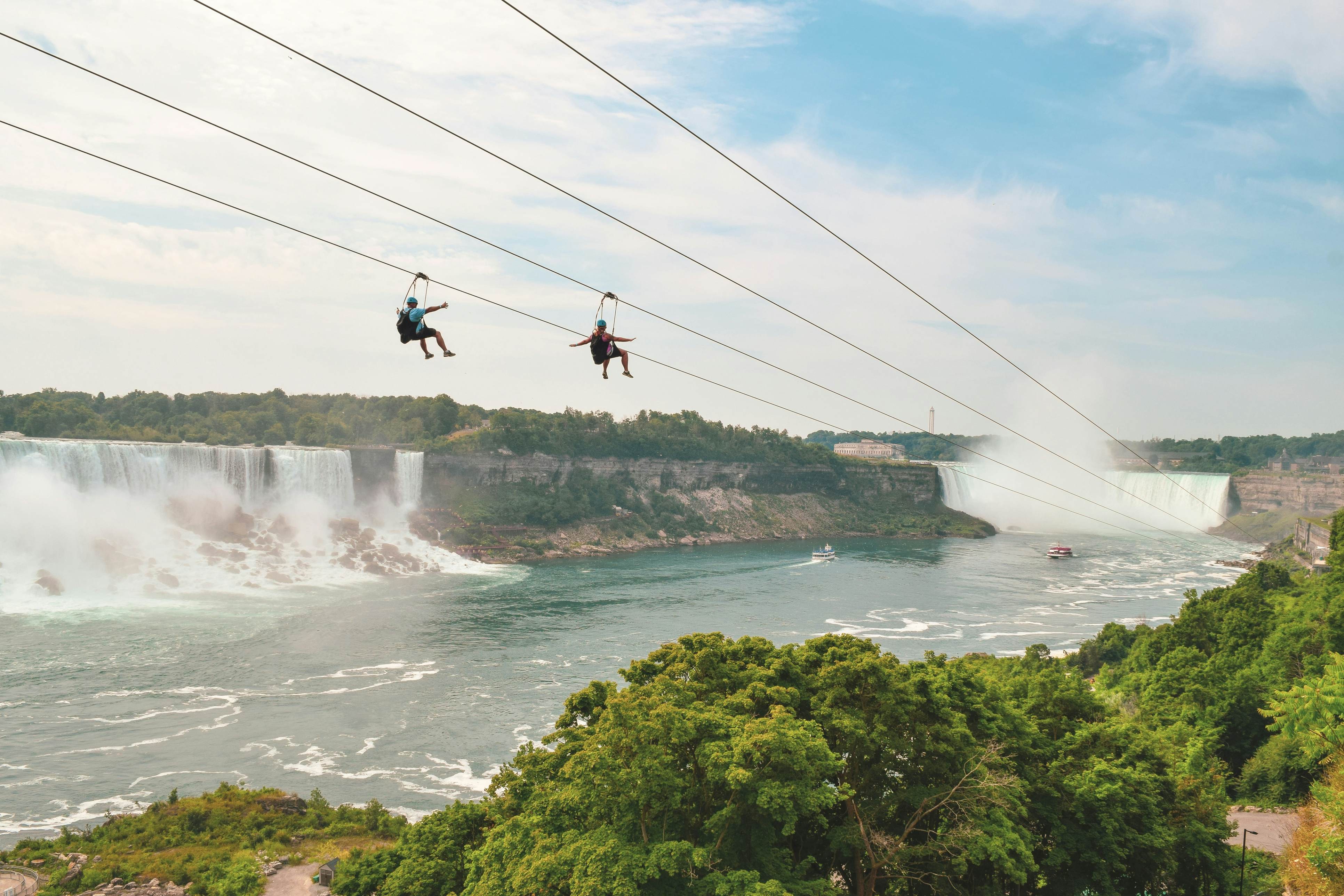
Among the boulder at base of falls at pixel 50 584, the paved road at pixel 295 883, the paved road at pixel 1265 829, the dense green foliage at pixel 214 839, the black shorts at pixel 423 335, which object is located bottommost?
the paved road at pixel 295 883

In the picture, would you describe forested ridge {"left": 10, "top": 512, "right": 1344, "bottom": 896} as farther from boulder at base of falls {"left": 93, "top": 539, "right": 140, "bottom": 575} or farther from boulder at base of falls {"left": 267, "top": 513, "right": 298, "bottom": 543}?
boulder at base of falls {"left": 267, "top": 513, "right": 298, "bottom": 543}

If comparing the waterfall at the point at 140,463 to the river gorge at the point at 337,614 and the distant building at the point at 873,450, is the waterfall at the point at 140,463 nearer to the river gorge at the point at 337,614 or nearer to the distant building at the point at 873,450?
the river gorge at the point at 337,614

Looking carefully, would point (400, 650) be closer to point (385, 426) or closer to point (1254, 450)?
point (385, 426)

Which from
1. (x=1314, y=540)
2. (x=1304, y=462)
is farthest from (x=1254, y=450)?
(x=1314, y=540)

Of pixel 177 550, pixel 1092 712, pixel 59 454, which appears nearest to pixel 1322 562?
pixel 1092 712

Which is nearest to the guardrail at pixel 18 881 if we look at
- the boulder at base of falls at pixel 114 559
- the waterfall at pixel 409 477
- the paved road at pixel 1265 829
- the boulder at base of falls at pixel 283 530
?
the paved road at pixel 1265 829

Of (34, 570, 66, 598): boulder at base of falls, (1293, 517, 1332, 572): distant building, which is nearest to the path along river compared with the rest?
(34, 570, 66, 598): boulder at base of falls
